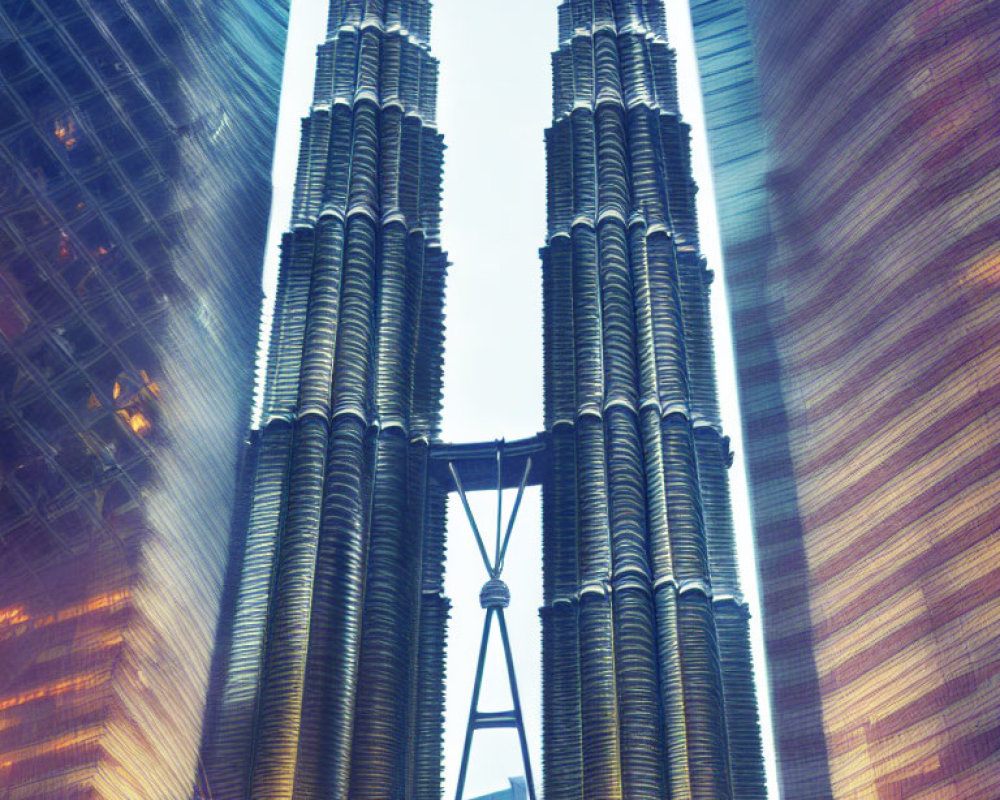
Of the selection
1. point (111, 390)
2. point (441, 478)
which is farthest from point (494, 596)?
point (111, 390)

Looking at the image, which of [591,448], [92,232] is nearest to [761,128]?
[591,448]

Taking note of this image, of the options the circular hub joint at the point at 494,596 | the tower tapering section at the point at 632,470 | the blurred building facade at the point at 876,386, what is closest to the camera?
the tower tapering section at the point at 632,470

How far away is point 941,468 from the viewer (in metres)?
23.8

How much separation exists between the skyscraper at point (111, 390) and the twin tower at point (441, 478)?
99 cm

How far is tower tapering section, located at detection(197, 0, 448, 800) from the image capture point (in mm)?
22625

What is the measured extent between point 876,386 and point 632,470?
4499 mm

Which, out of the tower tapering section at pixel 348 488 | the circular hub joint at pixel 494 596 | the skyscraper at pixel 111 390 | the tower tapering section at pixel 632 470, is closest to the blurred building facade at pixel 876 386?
the tower tapering section at pixel 632 470

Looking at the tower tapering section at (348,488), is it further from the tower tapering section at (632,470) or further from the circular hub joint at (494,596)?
the tower tapering section at (632,470)

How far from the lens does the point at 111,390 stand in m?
25.1

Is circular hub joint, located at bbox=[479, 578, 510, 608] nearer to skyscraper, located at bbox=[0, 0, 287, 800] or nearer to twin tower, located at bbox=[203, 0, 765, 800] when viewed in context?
twin tower, located at bbox=[203, 0, 765, 800]

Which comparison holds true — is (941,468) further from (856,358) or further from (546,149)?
(546,149)

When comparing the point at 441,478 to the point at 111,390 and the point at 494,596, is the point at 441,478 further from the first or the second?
the point at 111,390

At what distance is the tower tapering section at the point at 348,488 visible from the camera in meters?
22.6

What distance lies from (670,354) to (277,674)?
8.90m
